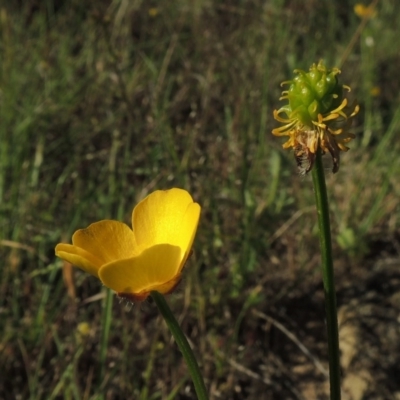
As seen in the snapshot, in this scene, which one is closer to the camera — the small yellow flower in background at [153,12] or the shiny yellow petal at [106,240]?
the shiny yellow petal at [106,240]

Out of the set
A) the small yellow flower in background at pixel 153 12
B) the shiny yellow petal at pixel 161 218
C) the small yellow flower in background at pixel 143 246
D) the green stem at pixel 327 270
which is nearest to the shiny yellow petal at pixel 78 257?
the small yellow flower in background at pixel 143 246

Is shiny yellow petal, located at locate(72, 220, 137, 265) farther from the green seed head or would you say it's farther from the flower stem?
the green seed head

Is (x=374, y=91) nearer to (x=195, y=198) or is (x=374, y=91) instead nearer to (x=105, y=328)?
(x=195, y=198)

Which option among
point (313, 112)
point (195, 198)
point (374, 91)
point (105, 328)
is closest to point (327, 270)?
point (313, 112)

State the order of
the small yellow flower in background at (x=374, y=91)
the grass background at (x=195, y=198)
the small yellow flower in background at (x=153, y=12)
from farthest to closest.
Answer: the small yellow flower in background at (x=153, y=12) < the small yellow flower in background at (x=374, y=91) < the grass background at (x=195, y=198)

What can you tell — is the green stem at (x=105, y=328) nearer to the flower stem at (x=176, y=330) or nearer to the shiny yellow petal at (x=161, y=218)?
the shiny yellow petal at (x=161, y=218)

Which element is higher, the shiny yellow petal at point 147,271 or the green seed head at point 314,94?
the green seed head at point 314,94

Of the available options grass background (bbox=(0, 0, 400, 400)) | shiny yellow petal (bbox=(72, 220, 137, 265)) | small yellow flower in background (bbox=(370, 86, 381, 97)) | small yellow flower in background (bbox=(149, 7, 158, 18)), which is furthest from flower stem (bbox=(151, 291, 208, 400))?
small yellow flower in background (bbox=(149, 7, 158, 18))
